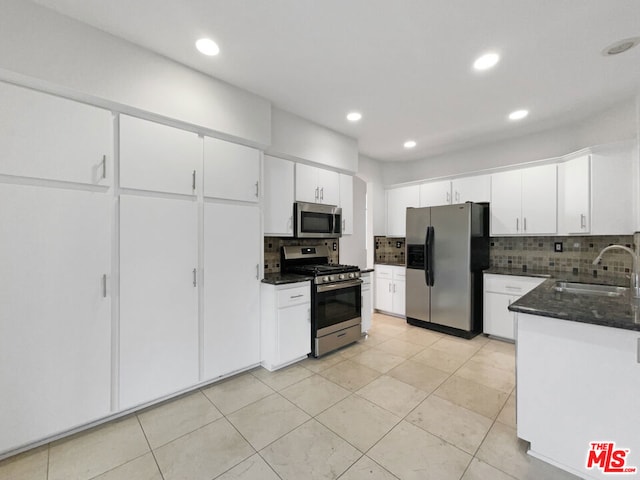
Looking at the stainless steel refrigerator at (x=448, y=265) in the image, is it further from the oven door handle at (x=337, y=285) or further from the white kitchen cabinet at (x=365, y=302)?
the oven door handle at (x=337, y=285)

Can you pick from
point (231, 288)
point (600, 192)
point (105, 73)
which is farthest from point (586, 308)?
point (105, 73)

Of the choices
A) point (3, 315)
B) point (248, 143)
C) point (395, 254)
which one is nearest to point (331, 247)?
point (395, 254)

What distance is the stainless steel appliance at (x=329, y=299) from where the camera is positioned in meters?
2.92

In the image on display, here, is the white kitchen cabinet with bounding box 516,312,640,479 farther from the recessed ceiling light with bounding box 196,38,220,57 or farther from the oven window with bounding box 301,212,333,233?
the recessed ceiling light with bounding box 196,38,220,57

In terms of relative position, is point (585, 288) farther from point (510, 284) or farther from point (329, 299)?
point (329, 299)

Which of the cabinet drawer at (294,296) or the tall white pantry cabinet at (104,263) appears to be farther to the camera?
the cabinet drawer at (294,296)

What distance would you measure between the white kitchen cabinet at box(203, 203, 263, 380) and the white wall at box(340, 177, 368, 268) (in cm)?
203

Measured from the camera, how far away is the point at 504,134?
3.64m

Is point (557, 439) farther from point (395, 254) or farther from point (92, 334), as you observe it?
point (395, 254)

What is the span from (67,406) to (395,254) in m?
4.55

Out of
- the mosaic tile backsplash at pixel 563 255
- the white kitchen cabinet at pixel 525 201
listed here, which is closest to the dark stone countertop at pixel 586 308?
the mosaic tile backsplash at pixel 563 255

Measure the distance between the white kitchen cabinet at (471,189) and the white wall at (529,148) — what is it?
1.12 feet

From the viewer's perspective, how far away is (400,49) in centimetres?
200

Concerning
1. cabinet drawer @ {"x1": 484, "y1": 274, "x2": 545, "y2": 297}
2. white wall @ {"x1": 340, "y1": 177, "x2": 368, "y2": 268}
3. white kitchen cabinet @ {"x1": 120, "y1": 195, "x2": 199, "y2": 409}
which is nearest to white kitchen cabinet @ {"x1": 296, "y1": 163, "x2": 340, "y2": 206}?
white wall @ {"x1": 340, "y1": 177, "x2": 368, "y2": 268}
